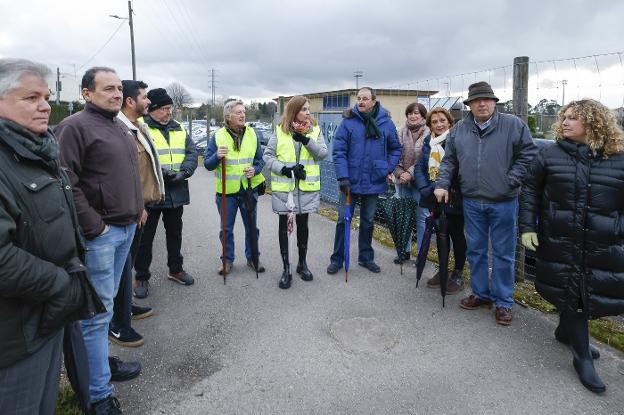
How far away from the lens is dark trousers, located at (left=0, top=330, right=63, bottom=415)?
1.74 metres

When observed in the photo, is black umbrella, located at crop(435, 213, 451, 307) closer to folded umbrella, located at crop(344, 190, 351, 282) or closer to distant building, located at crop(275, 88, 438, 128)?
folded umbrella, located at crop(344, 190, 351, 282)

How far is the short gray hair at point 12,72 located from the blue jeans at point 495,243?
11.2 feet

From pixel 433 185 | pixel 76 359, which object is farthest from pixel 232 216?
pixel 76 359

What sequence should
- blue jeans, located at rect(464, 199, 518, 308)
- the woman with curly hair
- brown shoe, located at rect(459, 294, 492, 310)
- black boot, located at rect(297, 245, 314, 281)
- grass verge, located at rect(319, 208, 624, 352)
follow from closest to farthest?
grass verge, located at rect(319, 208, 624, 352) < blue jeans, located at rect(464, 199, 518, 308) < brown shoe, located at rect(459, 294, 492, 310) < black boot, located at rect(297, 245, 314, 281) < the woman with curly hair

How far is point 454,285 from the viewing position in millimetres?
4465

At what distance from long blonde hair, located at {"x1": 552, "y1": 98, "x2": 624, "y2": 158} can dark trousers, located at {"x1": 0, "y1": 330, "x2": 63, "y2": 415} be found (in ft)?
11.0

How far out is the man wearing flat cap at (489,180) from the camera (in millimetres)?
3688

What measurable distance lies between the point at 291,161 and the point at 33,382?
3.15m

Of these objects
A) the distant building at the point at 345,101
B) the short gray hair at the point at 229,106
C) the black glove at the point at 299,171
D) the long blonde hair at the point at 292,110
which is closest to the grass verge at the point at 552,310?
the black glove at the point at 299,171

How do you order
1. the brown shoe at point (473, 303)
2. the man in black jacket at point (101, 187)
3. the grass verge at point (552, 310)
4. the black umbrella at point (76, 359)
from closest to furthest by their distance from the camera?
the black umbrella at point (76, 359)
the man in black jacket at point (101, 187)
the grass verge at point (552, 310)
the brown shoe at point (473, 303)

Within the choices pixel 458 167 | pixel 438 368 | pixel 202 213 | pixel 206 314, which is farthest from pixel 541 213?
pixel 202 213

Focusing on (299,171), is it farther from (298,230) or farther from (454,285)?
(454,285)

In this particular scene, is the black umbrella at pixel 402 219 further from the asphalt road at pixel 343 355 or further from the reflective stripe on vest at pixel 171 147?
the reflective stripe on vest at pixel 171 147

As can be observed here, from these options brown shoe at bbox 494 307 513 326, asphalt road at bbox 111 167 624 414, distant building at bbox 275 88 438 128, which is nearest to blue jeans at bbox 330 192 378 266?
asphalt road at bbox 111 167 624 414
